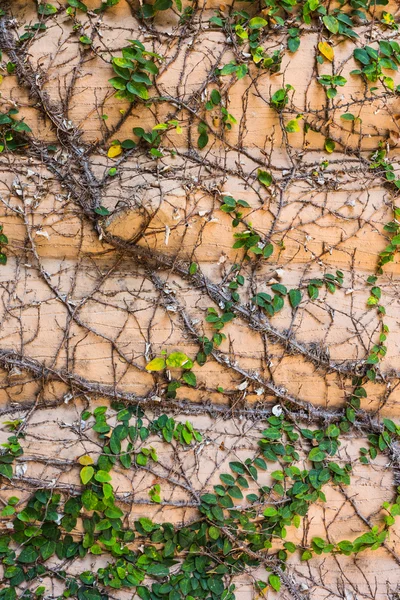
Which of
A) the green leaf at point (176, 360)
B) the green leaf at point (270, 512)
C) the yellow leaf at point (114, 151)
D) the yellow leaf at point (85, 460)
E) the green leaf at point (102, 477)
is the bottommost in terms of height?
the green leaf at point (270, 512)

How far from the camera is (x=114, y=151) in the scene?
264cm

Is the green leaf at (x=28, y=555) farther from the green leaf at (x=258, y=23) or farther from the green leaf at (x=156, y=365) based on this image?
the green leaf at (x=258, y=23)

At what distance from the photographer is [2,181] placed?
102 inches

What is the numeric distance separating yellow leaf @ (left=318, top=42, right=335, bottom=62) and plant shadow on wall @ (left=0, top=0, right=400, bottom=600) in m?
0.01

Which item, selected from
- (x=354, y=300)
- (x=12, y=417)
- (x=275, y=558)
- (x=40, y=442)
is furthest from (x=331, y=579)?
(x=12, y=417)

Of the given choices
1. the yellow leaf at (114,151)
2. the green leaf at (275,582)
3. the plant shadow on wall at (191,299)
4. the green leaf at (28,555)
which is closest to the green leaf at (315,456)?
the plant shadow on wall at (191,299)

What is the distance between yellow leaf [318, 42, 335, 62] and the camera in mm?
2764

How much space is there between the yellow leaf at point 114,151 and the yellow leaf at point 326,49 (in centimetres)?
110

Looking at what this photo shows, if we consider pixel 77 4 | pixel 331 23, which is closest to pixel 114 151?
pixel 77 4

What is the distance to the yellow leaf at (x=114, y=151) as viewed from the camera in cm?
264

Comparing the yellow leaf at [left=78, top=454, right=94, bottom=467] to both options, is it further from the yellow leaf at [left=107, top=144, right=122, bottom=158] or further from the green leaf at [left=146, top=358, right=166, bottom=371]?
the yellow leaf at [left=107, top=144, right=122, bottom=158]

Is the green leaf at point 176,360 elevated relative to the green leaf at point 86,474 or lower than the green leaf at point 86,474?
elevated

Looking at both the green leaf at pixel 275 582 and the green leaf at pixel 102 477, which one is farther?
the green leaf at pixel 275 582

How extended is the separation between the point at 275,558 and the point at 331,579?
314 millimetres
